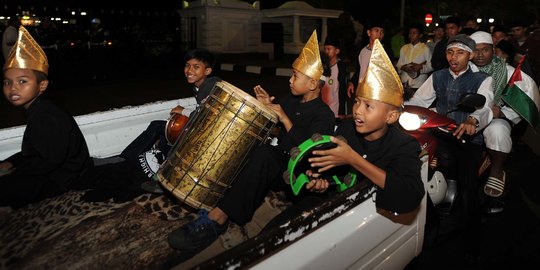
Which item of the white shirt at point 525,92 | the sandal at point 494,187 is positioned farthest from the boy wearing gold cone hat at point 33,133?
the white shirt at point 525,92

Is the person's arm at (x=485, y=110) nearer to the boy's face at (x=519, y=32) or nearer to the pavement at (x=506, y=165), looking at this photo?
the pavement at (x=506, y=165)

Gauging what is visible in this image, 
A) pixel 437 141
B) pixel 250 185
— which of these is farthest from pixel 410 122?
pixel 250 185

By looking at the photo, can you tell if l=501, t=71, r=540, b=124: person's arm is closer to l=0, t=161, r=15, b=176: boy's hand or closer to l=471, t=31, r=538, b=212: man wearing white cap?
l=471, t=31, r=538, b=212: man wearing white cap

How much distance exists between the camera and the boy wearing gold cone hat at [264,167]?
2.51 metres

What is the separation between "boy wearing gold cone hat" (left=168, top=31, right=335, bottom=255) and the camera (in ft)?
8.23

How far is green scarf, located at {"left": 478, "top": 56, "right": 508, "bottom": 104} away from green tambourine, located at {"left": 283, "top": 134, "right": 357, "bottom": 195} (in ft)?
7.66

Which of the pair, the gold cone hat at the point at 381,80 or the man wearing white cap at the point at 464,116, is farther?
the man wearing white cap at the point at 464,116

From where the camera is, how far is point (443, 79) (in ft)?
12.9

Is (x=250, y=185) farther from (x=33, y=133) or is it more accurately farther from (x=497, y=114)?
(x=497, y=114)

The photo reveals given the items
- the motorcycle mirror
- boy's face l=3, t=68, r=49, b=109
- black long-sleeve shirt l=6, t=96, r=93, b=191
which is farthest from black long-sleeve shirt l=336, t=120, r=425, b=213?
boy's face l=3, t=68, r=49, b=109

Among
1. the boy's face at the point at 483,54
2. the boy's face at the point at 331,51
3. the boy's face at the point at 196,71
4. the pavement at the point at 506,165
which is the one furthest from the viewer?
the boy's face at the point at 331,51

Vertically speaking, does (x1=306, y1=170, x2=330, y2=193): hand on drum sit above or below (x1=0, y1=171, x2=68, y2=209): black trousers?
above

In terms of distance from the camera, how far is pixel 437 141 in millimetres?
3490

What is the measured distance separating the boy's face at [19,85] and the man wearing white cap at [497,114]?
3850 millimetres
